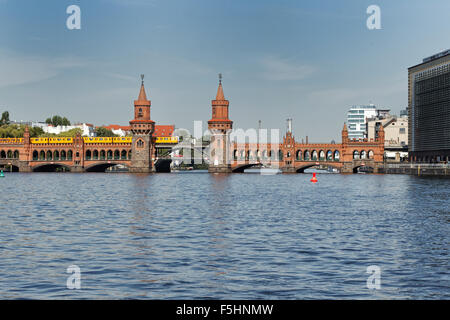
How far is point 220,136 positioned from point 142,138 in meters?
21.4

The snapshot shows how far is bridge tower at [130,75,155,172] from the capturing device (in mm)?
161750

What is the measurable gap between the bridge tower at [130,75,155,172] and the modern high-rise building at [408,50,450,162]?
75822 millimetres

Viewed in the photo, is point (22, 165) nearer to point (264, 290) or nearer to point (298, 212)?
point (298, 212)

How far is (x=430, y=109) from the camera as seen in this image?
164250 mm

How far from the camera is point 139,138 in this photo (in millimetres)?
163625

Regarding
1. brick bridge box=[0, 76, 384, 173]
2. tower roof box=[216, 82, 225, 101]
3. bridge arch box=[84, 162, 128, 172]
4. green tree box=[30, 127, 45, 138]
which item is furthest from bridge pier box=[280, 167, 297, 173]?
green tree box=[30, 127, 45, 138]

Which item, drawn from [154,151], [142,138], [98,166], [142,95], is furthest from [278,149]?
[98,166]

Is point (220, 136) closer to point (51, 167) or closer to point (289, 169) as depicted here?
point (289, 169)

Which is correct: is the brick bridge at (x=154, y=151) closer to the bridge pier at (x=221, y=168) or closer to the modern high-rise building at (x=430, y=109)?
the bridge pier at (x=221, y=168)

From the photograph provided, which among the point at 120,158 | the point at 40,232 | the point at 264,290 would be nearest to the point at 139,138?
the point at 120,158

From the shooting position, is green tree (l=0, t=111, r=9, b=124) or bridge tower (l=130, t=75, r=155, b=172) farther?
green tree (l=0, t=111, r=9, b=124)

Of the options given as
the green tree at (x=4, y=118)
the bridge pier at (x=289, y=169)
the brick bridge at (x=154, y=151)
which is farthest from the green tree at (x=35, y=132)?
the bridge pier at (x=289, y=169)

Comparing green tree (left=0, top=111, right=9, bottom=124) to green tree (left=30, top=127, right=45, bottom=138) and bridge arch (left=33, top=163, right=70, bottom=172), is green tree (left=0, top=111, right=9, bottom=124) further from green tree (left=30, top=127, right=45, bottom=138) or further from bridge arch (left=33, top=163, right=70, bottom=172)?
bridge arch (left=33, top=163, right=70, bottom=172)

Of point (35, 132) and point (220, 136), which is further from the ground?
point (35, 132)
